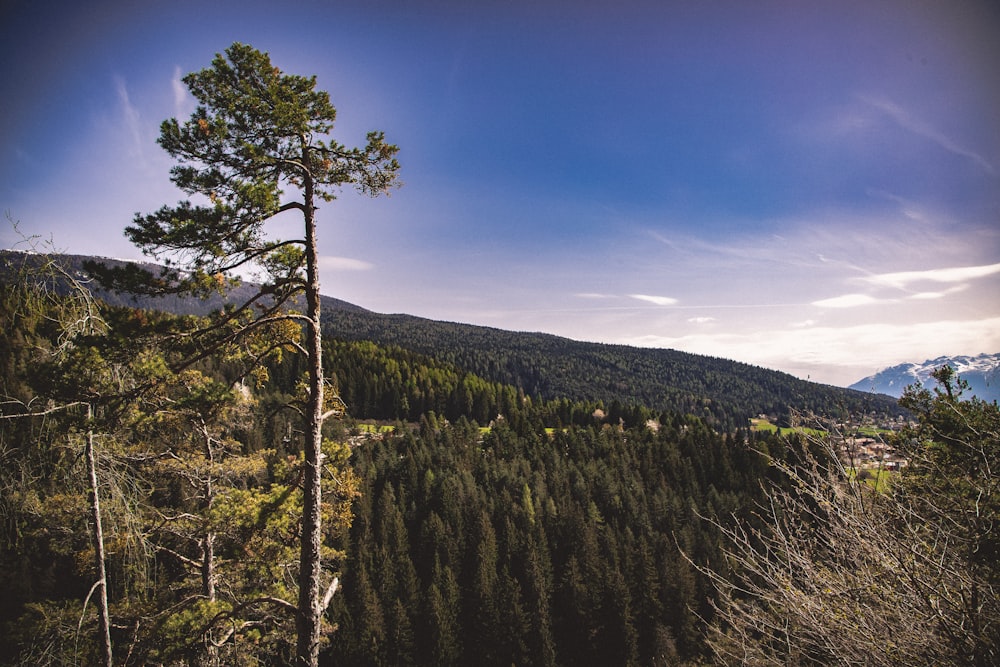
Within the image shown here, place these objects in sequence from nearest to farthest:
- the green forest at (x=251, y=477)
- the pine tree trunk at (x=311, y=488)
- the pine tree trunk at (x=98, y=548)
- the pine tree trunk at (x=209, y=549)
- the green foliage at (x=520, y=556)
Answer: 1. the green forest at (x=251, y=477)
2. the pine tree trunk at (x=311, y=488)
3. the pine tree trunk at (x=98, y=548)
4. the pine tree trunk at (x=209, y=549)
5. the green foliage at (x=520, y=556)

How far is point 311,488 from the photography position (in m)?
5.37

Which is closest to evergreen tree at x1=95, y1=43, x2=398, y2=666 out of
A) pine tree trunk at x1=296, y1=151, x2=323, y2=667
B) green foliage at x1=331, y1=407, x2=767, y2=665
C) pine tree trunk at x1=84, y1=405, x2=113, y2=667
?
pine tree trunk at x1=296, y1=151, x2=323, y2=667

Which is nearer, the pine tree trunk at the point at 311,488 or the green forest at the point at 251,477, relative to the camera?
the green forest at the point at 251,477

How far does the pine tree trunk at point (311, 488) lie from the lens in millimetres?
5297

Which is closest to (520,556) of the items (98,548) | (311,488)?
(98,548)

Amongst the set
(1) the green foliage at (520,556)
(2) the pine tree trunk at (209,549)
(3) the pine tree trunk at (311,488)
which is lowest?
(1) the green foliage at (520,556)

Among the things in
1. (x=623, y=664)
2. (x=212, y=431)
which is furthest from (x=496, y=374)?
(x=212, y=431)

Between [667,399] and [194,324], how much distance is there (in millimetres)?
189648

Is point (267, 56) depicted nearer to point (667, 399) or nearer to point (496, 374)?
point (496, 374)

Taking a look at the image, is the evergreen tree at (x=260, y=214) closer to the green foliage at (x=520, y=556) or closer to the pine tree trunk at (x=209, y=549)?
the pine tree trunk at (x=209, y=549)

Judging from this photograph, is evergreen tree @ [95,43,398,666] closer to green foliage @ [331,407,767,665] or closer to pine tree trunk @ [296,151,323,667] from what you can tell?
pine tree trunk @ [296,151,323,667]

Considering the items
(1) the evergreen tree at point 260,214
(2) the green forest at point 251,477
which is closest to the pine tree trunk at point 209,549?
(2) the green forest at point 251,477

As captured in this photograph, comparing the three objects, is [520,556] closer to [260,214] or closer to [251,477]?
[251,477]

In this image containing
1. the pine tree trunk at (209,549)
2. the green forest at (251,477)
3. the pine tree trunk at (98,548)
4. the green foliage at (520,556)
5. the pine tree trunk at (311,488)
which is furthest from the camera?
the green foliage at (520,556)
